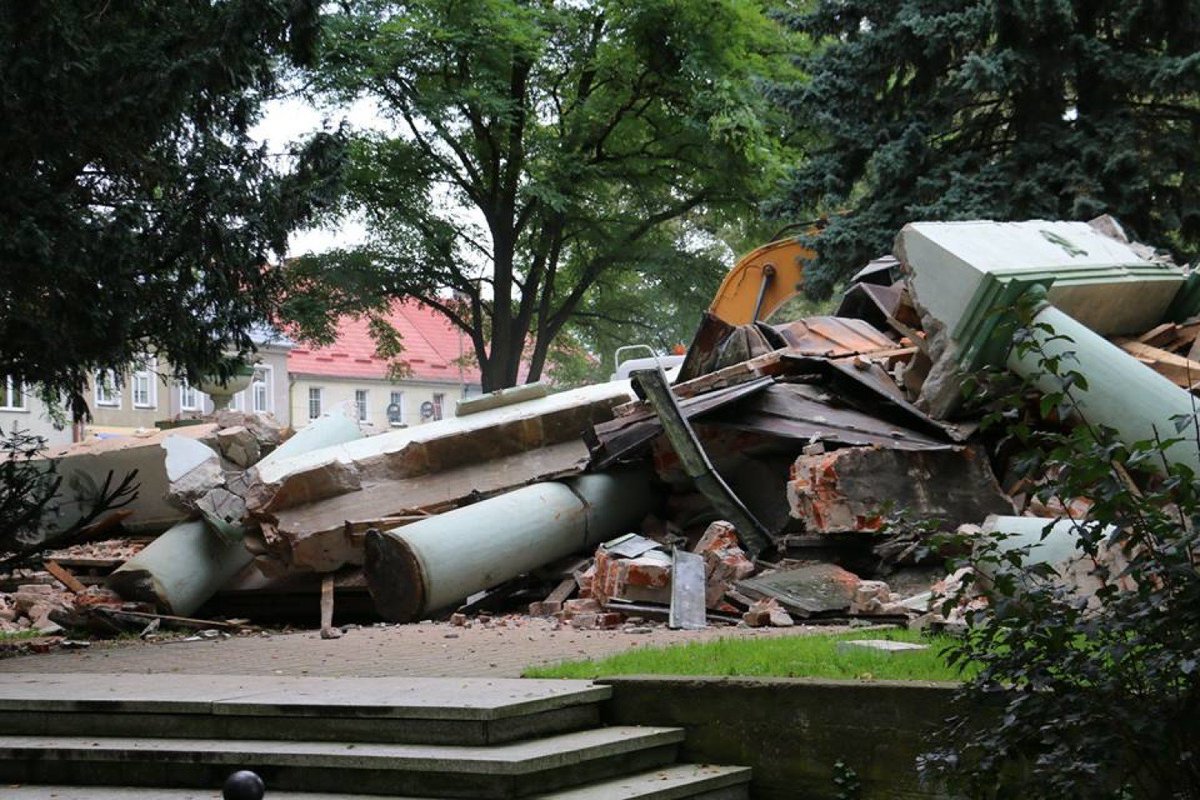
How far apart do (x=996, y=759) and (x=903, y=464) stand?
6.76 meters

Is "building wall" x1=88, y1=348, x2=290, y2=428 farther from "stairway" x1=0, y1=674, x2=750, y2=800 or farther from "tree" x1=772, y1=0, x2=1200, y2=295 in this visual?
"stairway" x1=0, y1=674, x2=750, y2=800

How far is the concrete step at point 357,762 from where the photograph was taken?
555cm

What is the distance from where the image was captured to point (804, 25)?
68.1ft

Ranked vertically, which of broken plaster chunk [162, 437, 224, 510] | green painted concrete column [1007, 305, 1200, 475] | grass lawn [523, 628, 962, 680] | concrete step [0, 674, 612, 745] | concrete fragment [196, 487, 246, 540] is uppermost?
green painted concrete column [1007, 305, 1200, 475]

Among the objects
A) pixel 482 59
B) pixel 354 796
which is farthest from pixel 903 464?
pixel 482 59

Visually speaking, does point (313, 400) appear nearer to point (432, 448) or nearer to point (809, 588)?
point (432, 448)

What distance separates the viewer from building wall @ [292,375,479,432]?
187ft

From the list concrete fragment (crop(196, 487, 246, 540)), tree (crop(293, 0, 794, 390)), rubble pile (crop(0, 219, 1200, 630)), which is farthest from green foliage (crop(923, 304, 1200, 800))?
tree (crop(293, 0, 794, 390))

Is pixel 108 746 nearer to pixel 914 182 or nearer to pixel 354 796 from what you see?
pixel 354 796

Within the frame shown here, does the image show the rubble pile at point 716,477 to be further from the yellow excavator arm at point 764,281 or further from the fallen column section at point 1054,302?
the yellow excavator arm at point 764,281

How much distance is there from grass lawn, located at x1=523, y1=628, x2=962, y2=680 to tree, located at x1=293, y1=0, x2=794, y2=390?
19.8 meters

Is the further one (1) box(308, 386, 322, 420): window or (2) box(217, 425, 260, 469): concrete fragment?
(1) box(308, 386, 322, 420): window

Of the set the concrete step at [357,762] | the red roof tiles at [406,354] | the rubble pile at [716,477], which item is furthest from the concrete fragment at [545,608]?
the red roof tiles at [406,354]

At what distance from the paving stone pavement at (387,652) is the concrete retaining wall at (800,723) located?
1121 millimetres
